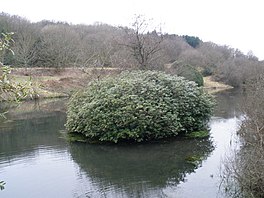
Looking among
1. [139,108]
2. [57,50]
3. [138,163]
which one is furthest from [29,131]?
[57,50]

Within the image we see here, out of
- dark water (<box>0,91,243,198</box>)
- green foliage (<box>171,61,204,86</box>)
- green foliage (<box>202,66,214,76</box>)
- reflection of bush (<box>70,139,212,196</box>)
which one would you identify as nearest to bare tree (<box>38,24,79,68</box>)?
green foliage (<box>171,61,204,86</box>)

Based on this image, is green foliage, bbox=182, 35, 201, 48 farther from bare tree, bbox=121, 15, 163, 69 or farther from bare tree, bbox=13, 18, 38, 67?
bare tree, bbox=121, 15, 163, 69

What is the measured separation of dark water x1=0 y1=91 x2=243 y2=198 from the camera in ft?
30.6

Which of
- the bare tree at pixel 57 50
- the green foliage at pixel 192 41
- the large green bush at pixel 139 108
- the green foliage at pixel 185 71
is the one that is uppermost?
the green foliage at pixel 192 41

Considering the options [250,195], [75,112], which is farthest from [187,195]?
[75,112]

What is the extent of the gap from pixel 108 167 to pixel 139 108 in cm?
337

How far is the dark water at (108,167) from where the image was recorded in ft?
30.6

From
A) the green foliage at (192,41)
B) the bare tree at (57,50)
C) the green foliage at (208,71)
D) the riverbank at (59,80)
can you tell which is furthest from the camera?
the green foliage at (192,41)

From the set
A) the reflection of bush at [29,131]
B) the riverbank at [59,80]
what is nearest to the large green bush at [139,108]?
the reflection of bush at [29,131]

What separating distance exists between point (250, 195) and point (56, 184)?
5278 mm

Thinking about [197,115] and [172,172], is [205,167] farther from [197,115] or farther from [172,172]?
[197,115]

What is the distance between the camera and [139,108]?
551 inches

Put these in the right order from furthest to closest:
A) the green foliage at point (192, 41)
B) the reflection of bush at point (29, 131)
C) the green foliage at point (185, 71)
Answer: the green foliage at point (192, 41) → the green foliage at point (185, 71) → the reflection of bush at point (29, 131)

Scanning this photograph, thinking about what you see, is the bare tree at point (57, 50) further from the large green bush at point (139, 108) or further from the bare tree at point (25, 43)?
the large green bush at point (139, 108)
